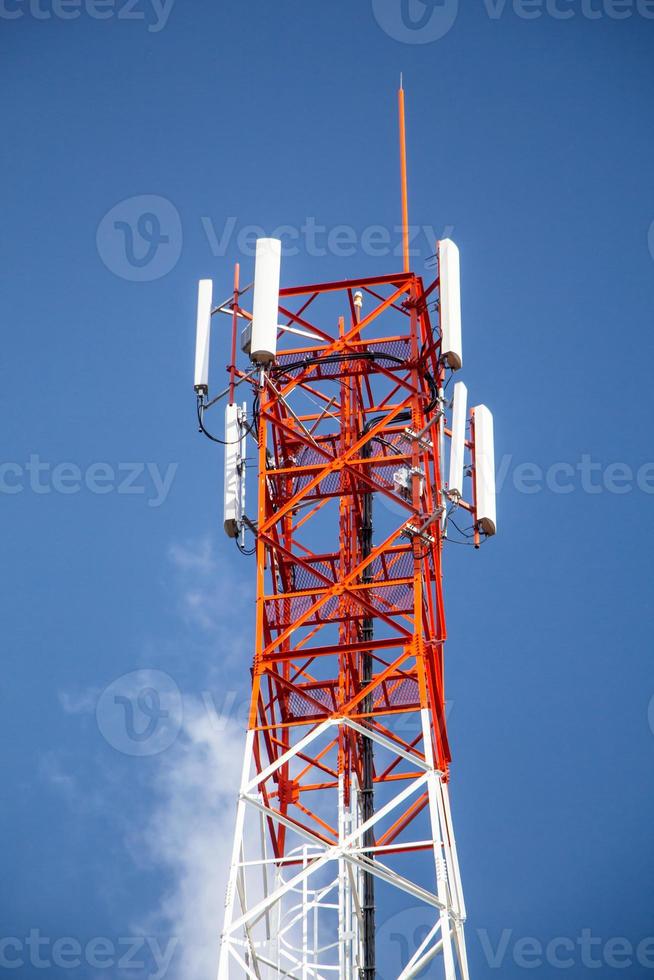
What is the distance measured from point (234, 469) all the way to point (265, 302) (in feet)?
13.9

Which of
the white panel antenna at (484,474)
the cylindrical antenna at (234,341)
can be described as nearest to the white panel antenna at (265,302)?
the cylindrical antenna at (234,341)

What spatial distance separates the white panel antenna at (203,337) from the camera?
45.3m

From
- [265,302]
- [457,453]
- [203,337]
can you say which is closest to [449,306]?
[457,453]

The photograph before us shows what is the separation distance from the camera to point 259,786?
1705 inches

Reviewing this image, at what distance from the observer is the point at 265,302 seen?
1769 inches

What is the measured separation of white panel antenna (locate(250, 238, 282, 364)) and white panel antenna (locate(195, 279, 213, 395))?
1.39m

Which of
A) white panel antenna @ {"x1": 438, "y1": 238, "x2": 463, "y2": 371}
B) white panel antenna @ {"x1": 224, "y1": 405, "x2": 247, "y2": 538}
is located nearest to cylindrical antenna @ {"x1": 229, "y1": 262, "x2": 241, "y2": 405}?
white panel antenna @ {"x1": 224, "y1": 405, "x2": 247, "y2": 538}

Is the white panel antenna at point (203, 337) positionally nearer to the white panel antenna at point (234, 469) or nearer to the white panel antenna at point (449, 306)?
the white panel antenna at point (234, 469)

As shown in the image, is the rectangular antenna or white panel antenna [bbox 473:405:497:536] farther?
white panel antenna [bbox 473:405:497:536]

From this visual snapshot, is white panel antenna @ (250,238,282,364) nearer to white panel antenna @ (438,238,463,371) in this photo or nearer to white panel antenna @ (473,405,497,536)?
white panel antenna @ (438,238,463,371)

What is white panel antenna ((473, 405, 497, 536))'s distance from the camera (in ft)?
151

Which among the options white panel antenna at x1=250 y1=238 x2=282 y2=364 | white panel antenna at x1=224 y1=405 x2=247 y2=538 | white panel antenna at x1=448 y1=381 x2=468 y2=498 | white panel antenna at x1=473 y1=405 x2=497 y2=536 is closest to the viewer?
white panel antenna at x1=250 y1=238 x2=282 y2=364

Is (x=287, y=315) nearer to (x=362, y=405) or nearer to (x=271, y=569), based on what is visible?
(x=362, y=405)

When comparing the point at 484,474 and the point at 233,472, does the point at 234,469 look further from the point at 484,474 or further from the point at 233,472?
the point at 484,474
